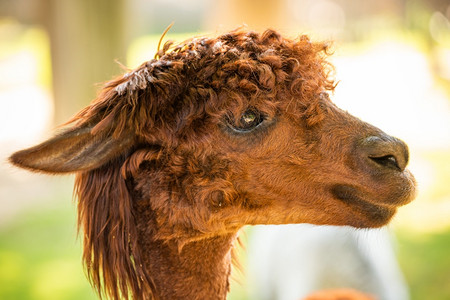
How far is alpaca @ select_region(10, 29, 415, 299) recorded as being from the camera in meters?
1.83

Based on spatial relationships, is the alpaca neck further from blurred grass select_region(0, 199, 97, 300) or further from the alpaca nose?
blurred grass select_region(0, 199, 97, 300)

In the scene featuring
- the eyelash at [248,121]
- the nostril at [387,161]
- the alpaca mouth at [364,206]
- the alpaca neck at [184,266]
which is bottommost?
the alpaca neck at [184,266]

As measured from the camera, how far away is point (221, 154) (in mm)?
1860

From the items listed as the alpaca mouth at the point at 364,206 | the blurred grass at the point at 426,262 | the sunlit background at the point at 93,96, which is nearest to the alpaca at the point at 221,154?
the alpaca mouth at the point at 364,206

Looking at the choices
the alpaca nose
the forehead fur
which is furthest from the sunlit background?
the alpaca nose

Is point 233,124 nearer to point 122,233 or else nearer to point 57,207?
point 122,233

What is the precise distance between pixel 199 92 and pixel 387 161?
705 mm

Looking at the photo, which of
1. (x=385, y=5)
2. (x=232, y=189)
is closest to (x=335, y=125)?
(x=232, y=189)

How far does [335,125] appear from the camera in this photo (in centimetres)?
187

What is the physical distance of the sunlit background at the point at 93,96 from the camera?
230 inches

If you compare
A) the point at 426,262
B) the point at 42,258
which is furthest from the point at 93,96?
the point at 426,262

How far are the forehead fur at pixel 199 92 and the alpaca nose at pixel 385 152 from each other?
232 mm

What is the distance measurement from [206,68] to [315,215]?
26.2 inches

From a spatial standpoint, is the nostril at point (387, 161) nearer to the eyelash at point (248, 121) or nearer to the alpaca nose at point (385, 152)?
the alpaca nose at point (385, 152)
